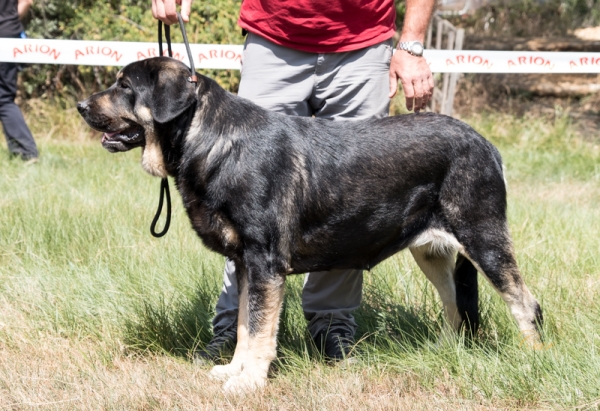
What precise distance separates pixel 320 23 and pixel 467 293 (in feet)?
5.34

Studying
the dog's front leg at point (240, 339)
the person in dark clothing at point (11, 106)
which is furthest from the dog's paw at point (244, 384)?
the person in dark clothing at point (11, 106)

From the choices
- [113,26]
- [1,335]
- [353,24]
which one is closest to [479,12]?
[113,26]

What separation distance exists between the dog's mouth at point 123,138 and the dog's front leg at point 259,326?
0.84 m

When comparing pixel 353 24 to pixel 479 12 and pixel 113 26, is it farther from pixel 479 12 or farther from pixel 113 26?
pixel 479 12

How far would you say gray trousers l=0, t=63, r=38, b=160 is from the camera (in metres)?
Result: 8.08

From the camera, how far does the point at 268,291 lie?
11.6ft

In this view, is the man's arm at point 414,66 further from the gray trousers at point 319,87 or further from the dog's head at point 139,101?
the dog's head at point 139,101

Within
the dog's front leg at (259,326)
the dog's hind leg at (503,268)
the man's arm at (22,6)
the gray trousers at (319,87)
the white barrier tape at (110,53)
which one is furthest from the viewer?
the man's arm at (22,6)

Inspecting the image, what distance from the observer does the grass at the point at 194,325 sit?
3424 mm

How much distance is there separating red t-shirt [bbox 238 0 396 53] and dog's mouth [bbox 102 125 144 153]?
2.95 ft

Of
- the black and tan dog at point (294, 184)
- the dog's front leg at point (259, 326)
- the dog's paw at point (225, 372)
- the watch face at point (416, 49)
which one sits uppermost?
the watch face at point (416, 49)

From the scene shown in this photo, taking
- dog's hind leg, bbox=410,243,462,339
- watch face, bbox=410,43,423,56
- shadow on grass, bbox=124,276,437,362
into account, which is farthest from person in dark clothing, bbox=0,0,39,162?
watch face, bbox=410,43,423,56

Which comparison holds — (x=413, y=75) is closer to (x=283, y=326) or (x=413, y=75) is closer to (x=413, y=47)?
(x=413, y=47)

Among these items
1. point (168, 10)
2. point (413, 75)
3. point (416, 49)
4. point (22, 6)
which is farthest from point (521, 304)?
point (22, 6)
